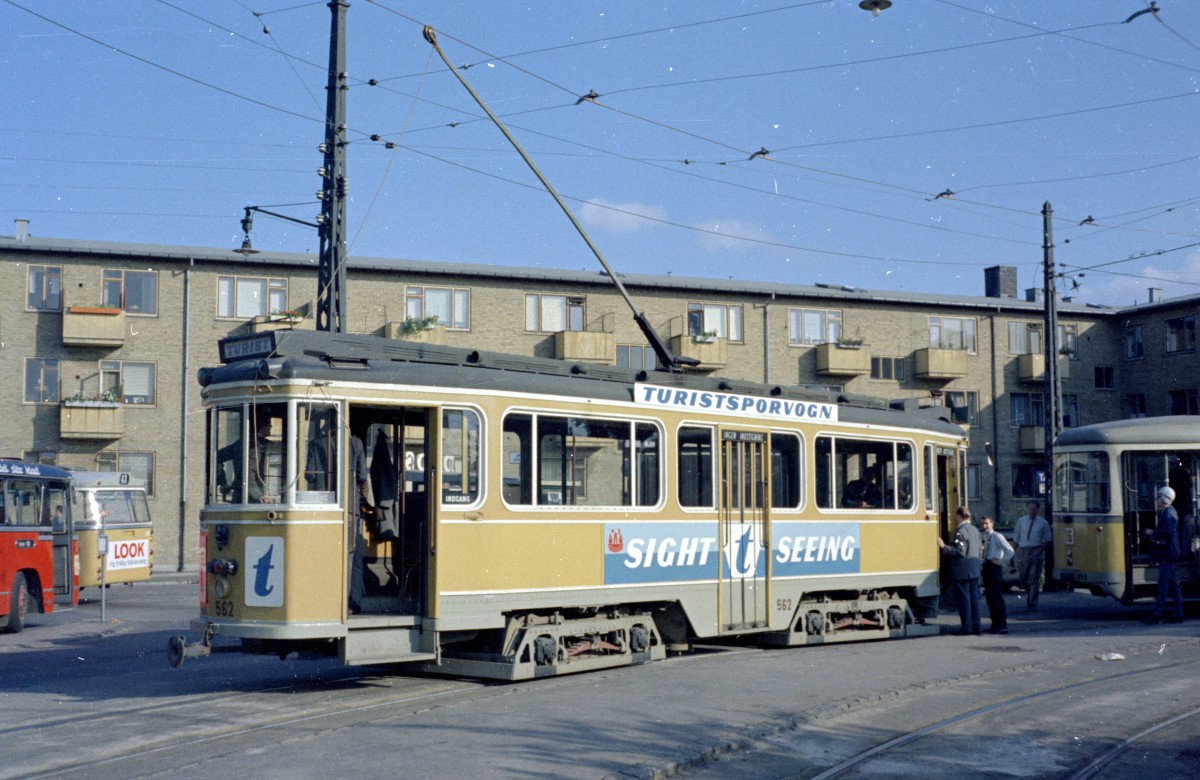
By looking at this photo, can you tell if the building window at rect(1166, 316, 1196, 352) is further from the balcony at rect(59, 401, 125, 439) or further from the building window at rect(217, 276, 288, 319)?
the balcony at rect(59, 401, 125, 439)

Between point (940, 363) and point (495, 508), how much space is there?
4020 cm

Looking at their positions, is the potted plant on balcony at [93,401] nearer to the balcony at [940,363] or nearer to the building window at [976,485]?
the balcony at [940,363]

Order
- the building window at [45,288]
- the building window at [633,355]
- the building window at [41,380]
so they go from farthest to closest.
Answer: the building window at [633,355] → the building window at [45,288] → the building window at [41,380]

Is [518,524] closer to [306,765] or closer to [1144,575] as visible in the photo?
[306,765]

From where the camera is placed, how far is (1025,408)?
52.4m

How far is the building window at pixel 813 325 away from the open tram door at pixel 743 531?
33918mm

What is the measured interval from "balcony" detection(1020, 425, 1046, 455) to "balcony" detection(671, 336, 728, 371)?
1404cm

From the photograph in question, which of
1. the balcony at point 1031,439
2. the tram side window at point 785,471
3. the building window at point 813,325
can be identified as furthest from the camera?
the balcony at point 1031,439

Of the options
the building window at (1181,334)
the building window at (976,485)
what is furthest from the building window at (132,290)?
the building window at (1181,334)

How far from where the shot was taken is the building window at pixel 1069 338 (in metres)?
52.9

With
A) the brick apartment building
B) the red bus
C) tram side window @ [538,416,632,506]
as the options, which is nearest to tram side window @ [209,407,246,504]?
tram side window @ [538,416,632,506]

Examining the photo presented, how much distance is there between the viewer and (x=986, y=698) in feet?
37.5

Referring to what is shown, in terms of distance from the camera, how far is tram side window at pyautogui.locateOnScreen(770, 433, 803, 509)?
14.9 m

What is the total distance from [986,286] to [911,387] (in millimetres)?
10144
